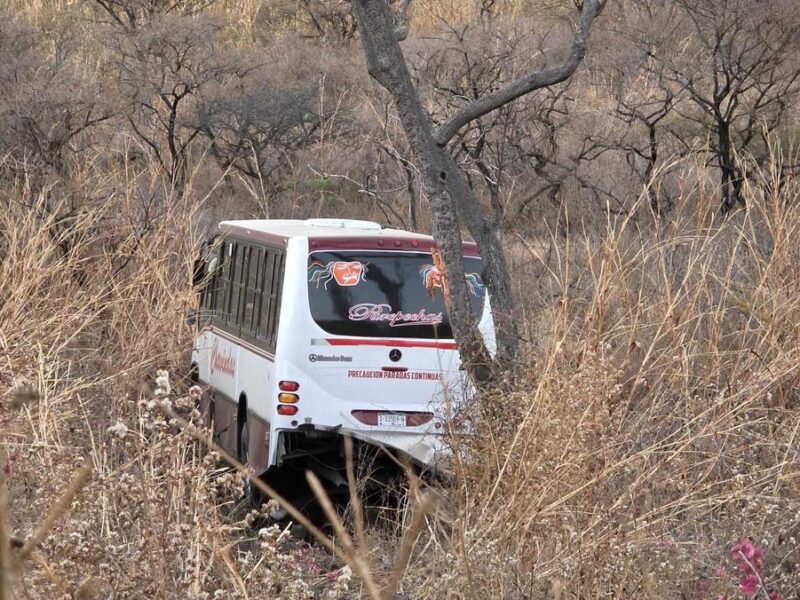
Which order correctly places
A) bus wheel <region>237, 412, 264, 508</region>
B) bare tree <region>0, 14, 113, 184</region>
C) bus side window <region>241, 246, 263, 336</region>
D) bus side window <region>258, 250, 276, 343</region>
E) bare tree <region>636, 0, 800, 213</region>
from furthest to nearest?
bare tree <region>0, 14, 113, 184</region> < bare tree <region>636, 0, 800, 213</region> < bus side window <region>241, 246, 263, 336</region> < bus side window <region>258, 250, 276, 343</region> < bus wheel <region>237, 412, 264, 508</region>

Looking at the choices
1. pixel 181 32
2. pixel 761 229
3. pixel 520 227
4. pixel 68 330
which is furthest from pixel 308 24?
pixel 68 330

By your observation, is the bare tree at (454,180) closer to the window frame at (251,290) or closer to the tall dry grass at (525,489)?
the tall dry grass at (525,489)

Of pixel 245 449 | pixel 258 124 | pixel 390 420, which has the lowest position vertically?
pixel 245 449

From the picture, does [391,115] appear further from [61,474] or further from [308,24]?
[61,474]

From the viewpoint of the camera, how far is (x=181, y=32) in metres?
23.0

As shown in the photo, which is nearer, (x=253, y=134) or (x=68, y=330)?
(x=68, y=330)

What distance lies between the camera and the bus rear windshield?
8.61m

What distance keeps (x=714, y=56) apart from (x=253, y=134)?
26.7 ft

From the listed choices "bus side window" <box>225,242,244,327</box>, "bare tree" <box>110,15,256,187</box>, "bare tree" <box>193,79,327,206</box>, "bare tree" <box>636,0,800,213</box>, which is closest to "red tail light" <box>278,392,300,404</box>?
"bus side window" <box>225,242,244,327</box>

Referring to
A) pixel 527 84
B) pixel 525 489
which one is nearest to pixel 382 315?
pixel 527 84

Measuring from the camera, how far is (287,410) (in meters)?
8.36

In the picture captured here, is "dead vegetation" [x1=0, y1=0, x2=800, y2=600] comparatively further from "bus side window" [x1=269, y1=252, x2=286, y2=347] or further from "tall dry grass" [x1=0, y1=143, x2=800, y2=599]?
"bus side window" [x1=269, y1=252, x2=286, y2=347]

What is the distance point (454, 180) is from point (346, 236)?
3.46ft

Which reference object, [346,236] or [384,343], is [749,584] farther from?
[346,236]
